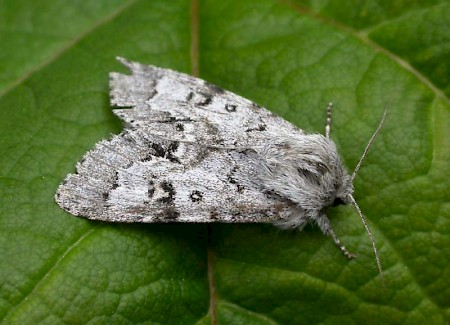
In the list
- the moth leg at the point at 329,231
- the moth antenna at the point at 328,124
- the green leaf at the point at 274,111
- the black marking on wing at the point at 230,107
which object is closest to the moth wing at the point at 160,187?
the green leaf at the point at 274,111

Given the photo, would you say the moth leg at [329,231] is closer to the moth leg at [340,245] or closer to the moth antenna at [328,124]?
the moth leg at [340,245]

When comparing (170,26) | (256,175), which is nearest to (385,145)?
(256,175)

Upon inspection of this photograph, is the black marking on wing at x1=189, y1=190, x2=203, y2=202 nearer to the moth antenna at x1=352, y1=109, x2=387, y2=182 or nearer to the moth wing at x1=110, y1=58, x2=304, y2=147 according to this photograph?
the moth wing at x1=110, y1=58, x2=304, y2=147

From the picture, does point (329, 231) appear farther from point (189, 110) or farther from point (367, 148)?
point (189, 110)

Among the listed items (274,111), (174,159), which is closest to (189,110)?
(174,159)

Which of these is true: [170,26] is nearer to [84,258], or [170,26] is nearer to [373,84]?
[373,84]

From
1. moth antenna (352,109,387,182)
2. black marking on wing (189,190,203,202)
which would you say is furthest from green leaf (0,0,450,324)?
black marking on wing (189,190,203,202)
